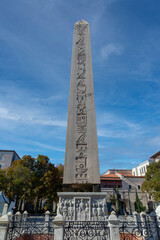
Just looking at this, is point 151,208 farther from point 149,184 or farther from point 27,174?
point 27,174

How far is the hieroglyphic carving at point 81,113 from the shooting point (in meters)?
5.70

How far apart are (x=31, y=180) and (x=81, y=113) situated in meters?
15.7

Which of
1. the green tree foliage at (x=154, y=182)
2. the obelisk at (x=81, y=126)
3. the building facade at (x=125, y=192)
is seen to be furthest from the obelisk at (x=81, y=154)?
the building facade at (x=125, y=192)

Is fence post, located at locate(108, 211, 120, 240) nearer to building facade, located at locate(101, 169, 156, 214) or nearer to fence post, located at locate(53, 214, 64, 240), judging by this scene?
fence post, located at locate(53, 214, 64, 240)

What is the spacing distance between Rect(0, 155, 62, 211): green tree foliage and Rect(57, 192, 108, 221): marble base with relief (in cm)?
1427

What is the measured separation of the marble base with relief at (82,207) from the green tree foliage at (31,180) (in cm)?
1427

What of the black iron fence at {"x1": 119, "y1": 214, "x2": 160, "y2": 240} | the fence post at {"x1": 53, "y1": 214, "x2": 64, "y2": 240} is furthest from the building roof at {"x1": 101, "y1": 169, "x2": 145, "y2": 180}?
the fence post at {"x1": 53, "y1": 214, "x2": 64, "y2": 240}

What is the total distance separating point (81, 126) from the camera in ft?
21.2

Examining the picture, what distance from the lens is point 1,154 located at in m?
30.0

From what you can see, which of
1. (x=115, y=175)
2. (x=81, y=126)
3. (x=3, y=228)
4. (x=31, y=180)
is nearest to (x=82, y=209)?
(x=3, y=228)

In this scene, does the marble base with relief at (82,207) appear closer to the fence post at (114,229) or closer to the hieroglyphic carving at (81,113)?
the hieroglyphic carving at (81,113)

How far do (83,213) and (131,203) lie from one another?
2672cm

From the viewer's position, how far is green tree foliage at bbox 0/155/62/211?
18125mm

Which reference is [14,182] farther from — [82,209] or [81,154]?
[82,209]
